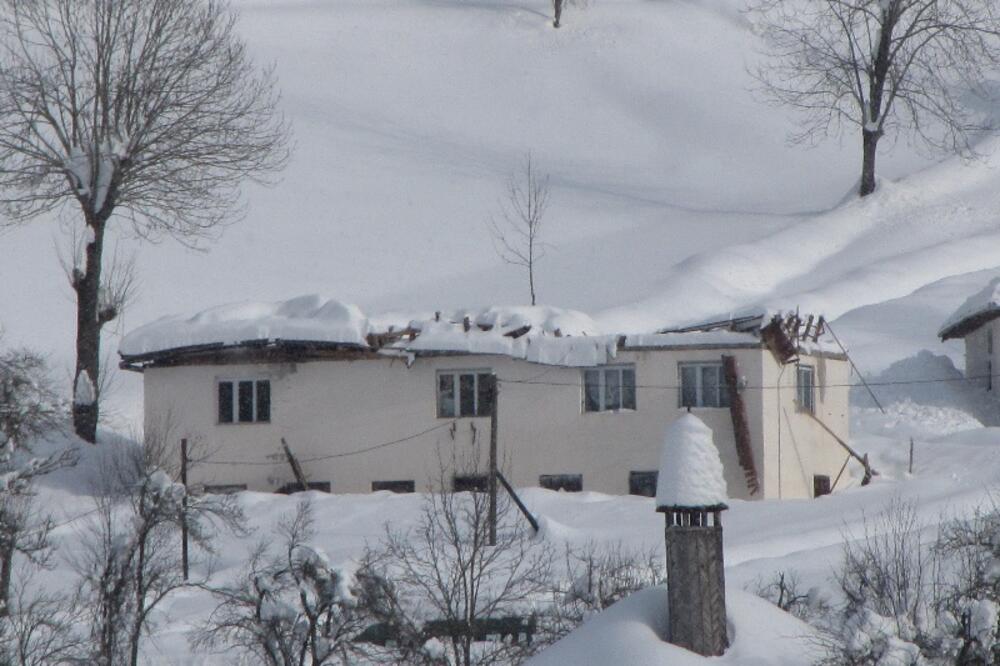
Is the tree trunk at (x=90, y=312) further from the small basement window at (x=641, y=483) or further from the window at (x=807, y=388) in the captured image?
the window at (x=807, y=388)

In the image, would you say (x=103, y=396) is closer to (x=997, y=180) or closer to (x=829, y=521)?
(x=829, y=521)

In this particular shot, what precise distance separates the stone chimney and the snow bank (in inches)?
7.0

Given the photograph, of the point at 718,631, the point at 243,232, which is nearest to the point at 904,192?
the point at 243,232

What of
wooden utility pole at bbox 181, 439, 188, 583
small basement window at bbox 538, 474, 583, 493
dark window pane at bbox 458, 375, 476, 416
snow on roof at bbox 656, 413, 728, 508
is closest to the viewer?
snow on roof at bbox 656, 413, 728, 508

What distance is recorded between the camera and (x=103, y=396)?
4884 centimetres

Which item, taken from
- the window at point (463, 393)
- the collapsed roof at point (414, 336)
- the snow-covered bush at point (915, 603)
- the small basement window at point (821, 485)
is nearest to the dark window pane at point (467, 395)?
the window at point (463, 393)

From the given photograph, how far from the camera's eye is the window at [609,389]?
3694 cm

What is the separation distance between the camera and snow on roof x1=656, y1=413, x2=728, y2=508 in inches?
722

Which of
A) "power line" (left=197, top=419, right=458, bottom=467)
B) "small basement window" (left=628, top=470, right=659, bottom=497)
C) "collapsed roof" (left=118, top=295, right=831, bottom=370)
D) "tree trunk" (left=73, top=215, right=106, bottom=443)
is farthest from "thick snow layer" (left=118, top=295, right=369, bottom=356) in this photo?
"small basement window" (left=628, top=470, right=659, bottom=497)

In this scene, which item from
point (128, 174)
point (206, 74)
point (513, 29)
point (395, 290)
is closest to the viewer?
point (128, 174)

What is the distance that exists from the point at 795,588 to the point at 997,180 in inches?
1729

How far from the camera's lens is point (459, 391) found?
3775 cm

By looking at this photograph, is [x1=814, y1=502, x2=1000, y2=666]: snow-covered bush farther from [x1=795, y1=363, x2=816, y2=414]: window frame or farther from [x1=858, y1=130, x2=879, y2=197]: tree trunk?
[x1=858, y1=130, x2=879, y2=197]: tree trunk

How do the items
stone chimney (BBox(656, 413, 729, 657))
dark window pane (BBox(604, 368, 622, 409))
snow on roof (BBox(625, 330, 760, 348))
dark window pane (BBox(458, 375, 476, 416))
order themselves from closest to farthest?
stone chimney (BBox(656, 413, 729, 657))
snow on roof (BBox(625, 330, 760, 348))
dark window pane (BBox(604, 368, 622, 409))
dark window pane (BBox(458, 375, 476, 416))
